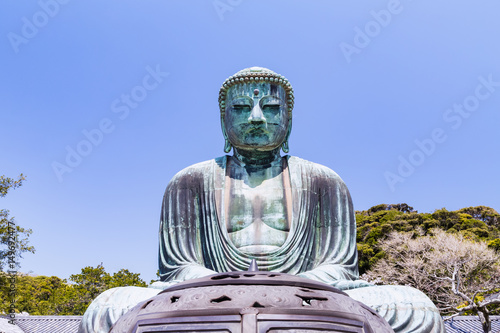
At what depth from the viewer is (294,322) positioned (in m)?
1.96

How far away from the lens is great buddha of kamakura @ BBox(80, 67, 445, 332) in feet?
17.3

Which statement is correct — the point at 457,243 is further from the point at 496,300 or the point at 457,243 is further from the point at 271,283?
the point at 271,283

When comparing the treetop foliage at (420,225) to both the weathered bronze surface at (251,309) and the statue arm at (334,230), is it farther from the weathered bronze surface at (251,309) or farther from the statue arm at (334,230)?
the weathered bronze surface at (251,309)

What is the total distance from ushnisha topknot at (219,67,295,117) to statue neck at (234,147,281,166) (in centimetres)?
59

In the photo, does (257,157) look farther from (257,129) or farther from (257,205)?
(257,205)

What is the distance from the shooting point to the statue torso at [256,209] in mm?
5379

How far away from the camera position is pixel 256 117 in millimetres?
5574

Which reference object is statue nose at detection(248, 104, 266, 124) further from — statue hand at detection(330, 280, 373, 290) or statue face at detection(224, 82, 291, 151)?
statue hand at detection(330, 280, 373, 290)

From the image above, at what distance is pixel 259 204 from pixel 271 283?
136 inches

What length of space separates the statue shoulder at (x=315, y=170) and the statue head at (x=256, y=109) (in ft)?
1.18

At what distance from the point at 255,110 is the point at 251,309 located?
12.6ft

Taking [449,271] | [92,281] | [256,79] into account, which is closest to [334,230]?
[256,79]

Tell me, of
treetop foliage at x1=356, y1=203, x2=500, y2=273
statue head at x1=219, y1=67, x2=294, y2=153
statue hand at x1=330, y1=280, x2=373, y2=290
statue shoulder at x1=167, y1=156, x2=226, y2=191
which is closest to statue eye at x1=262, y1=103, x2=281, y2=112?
statue head at x1=219, y1=67, x2=294, y2=153

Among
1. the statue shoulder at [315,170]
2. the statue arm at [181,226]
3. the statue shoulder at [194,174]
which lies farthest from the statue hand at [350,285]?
the statue shoulder at [194,174]
